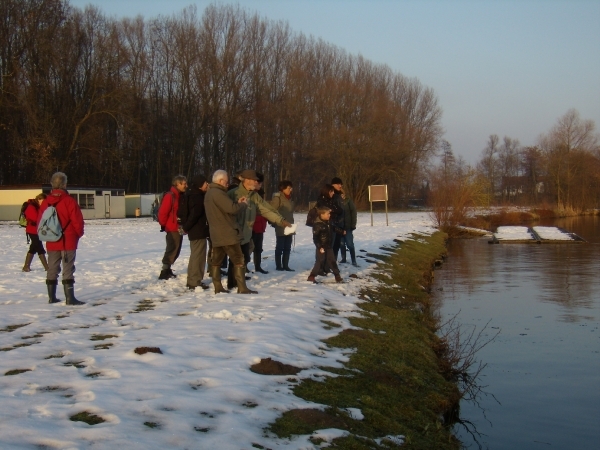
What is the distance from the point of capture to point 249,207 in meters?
11.4

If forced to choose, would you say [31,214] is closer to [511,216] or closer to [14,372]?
[14,372]

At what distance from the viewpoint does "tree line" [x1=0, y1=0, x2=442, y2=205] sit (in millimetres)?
52875

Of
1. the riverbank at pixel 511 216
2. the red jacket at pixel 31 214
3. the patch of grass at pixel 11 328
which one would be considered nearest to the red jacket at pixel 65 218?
the patch of grass at pixel 11 328

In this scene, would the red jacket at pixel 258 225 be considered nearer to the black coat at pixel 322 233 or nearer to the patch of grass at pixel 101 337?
the black coat at pixel 322 233

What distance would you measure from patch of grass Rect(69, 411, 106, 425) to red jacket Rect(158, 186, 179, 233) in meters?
7.39

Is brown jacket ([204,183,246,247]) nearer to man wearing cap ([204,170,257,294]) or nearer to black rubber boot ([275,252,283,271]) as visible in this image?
man wearing cap ([204,170,257,294])

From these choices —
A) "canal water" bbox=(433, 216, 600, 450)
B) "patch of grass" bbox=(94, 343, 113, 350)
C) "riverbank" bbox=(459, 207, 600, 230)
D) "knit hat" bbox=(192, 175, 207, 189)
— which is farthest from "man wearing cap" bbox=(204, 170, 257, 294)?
"riverbank" bbox=(459, 207, 600, 230)

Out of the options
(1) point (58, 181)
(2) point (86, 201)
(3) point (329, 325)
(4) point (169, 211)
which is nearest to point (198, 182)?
(4) point (169, 211)

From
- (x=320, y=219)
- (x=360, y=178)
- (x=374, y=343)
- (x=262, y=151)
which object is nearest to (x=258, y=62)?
(x=262, y=151)

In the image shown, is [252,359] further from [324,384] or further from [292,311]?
[292,311]

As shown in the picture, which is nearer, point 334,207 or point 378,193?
point 334,207

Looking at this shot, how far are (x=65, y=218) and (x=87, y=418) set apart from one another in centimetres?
547

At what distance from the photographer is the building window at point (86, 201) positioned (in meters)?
49.2

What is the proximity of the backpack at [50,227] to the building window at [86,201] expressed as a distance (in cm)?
4108
